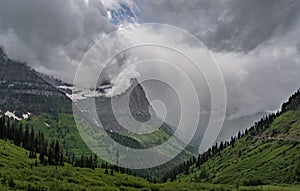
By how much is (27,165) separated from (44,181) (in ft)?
115

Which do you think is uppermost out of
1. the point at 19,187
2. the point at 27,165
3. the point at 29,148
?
the point at 29,148

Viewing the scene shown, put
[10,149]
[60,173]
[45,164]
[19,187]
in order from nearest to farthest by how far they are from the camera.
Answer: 1. [19,187]
2. [60,173]
3. [45,164]
4. [10,149]

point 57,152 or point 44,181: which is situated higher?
point 57,152

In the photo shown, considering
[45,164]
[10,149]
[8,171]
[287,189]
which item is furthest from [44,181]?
[287,189]

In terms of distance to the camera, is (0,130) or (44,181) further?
(0,130)

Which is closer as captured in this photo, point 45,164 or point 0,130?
point 45,164

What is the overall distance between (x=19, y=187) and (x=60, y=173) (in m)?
35.5

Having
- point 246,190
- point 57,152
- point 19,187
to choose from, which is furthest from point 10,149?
point 246,190

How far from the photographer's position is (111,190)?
4732 inches

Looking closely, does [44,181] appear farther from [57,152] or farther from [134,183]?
[57,152]

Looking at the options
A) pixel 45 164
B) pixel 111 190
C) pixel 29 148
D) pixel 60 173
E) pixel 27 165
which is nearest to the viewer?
pixel 111 190

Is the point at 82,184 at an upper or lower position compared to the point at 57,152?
lower

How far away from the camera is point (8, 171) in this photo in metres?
112

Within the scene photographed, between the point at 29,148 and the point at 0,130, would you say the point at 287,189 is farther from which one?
the point at 0,130
